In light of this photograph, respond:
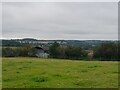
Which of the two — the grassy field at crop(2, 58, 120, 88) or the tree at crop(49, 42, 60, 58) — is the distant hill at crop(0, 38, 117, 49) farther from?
the grassy field at crop(2, 58, 120, 88)

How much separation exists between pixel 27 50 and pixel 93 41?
1129cm

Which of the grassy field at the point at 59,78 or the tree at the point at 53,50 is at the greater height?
the tree at the point at 53,50

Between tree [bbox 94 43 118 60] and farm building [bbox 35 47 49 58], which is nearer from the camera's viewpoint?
tree [bbox 94 43 118 60]

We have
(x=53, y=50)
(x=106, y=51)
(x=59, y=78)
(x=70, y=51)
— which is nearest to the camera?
(x=59, y=78)

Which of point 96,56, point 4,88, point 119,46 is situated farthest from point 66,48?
point 4,88

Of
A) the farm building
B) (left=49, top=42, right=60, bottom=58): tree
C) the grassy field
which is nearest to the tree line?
(left=49, top=42, right=60, bottom=58): tree

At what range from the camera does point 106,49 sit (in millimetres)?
48812

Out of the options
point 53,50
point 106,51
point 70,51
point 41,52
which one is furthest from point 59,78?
point 41,52

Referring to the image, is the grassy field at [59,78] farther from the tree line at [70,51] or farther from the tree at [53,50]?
the tree at [53,50]

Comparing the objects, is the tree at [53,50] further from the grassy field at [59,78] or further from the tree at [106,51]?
the grassy field at [59,78]

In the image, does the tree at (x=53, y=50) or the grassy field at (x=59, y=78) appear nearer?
the grassy field at (x=59, y=78)

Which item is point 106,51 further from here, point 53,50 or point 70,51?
point 53,50

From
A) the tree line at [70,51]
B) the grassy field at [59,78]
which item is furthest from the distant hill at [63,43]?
the grassy field at [59,78]

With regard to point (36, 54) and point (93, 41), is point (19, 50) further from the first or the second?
point (93, 41)
